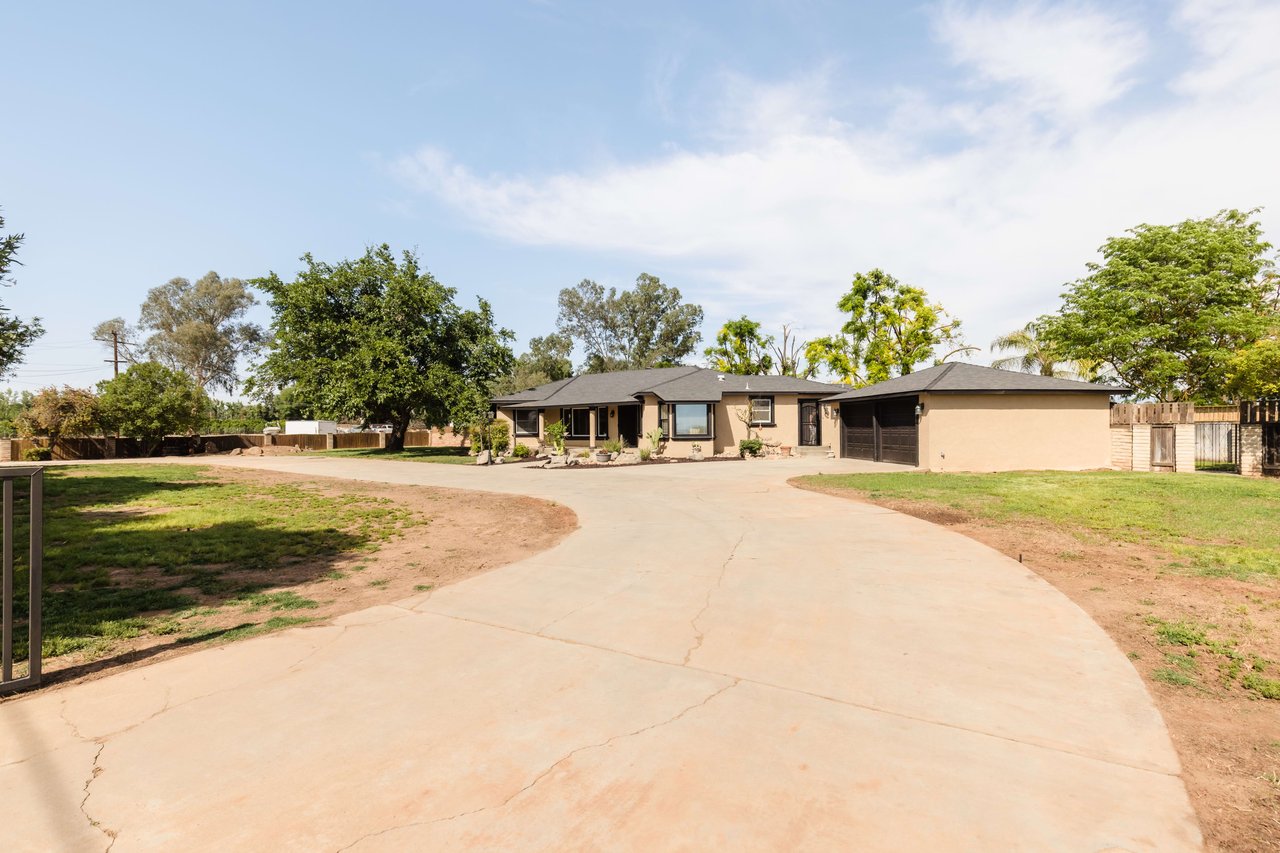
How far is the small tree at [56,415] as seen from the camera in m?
30.3

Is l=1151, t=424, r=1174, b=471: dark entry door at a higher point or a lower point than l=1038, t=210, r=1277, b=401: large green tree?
lower

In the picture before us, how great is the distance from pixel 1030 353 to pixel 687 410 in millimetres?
20972

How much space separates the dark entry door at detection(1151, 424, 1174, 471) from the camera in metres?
18.1

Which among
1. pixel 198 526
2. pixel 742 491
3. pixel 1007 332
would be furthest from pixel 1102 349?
pixel 198 526

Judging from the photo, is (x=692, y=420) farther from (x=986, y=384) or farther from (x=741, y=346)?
(x=741, y=346)

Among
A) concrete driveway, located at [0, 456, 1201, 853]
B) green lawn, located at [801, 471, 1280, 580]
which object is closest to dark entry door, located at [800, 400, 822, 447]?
green lawn, located at [801, 471, 1280, 580]

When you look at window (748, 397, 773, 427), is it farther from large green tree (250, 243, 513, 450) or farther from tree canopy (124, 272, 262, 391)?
tree canopy (124, 272, 262, 391)

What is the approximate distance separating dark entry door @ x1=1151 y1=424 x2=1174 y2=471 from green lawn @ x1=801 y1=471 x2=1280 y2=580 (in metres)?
2.08

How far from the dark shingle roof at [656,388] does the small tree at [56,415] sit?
22362mm

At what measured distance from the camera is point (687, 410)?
2727cm

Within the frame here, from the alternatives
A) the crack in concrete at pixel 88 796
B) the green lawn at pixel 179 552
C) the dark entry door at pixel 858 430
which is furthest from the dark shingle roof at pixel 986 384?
the crack in concrete at pixel 88 796

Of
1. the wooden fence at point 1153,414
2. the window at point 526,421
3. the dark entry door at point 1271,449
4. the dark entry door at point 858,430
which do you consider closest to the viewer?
the dark entry door at point 1271,449

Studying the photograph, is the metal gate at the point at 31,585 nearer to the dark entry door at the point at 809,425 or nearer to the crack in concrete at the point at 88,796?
the crack in concrete at the point at 88,796

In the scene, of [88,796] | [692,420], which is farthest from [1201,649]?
[692,420]
